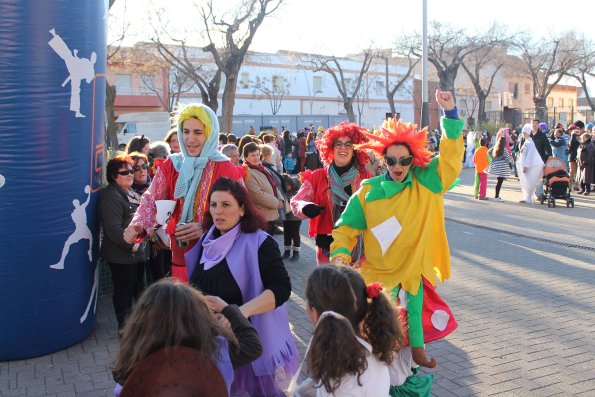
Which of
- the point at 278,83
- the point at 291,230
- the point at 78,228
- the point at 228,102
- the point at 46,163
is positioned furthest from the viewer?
the point at 278,83

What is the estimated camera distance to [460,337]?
5.38 metres

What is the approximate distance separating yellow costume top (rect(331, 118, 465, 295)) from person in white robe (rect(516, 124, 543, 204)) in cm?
1130

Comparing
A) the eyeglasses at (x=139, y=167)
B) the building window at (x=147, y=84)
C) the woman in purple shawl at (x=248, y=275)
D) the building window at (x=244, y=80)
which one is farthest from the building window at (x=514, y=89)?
the woman in purple shawl at (x=248, y=275)

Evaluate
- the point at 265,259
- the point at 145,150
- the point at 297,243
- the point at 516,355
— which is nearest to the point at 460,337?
the point at 516,355

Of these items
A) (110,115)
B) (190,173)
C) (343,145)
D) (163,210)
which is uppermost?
(110,115)

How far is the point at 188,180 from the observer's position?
13.2 ft

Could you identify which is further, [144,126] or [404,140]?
[144,126]

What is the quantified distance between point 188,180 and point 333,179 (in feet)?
4.32

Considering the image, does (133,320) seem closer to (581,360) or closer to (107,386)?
(107,386)

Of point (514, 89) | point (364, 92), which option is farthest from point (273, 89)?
point (514, 89)

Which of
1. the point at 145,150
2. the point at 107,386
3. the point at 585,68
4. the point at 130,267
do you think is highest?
the point at 585,68

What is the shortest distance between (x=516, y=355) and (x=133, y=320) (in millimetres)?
3681

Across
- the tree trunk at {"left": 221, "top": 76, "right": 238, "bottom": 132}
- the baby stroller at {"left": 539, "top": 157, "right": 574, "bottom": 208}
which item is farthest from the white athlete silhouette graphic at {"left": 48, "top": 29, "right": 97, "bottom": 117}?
the tree trunk at {"left": 221, "top": 76, "right": 238, "bottom": 132}

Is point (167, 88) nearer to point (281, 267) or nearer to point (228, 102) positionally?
point (228, 102)
